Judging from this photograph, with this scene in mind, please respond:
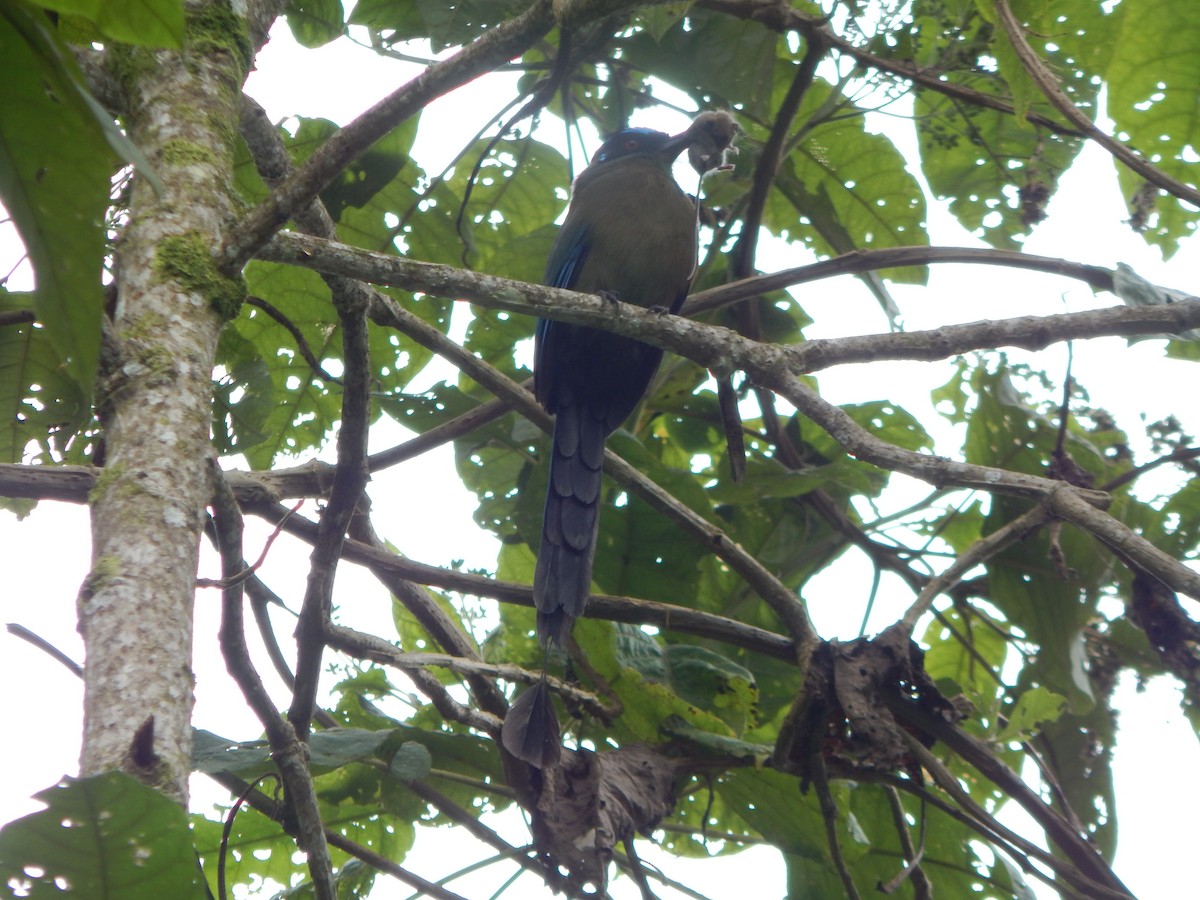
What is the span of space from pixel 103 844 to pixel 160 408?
2.37 feet

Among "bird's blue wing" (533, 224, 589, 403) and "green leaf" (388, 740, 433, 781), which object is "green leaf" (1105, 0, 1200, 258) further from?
"green leaf" (388, 740, 433, 781)

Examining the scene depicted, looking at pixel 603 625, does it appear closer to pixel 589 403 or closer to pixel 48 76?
pixel 589 403

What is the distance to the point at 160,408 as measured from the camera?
64.1 inches

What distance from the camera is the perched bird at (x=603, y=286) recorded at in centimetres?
305

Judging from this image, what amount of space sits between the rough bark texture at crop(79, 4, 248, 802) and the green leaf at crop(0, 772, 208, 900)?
0.12 meters

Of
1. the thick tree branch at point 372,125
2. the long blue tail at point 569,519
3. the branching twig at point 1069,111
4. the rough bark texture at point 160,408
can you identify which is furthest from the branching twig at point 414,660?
the branching twig at point 1069,111

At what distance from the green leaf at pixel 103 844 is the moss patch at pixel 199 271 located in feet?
3.06

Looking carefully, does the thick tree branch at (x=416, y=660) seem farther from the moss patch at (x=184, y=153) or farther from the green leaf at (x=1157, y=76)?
the green leaf at (x=1157, y=76)

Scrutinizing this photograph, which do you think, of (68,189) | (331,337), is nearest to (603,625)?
(331,337)

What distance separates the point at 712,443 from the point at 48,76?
3140 mm

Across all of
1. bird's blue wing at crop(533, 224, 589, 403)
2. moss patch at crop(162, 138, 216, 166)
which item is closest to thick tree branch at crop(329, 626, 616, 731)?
moss patch at crop(162, 138, 216, 166)

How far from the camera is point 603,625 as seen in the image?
9.47ft

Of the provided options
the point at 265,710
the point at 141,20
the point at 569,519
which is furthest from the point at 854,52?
the point at 141,20

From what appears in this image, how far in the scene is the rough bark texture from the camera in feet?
4.22
